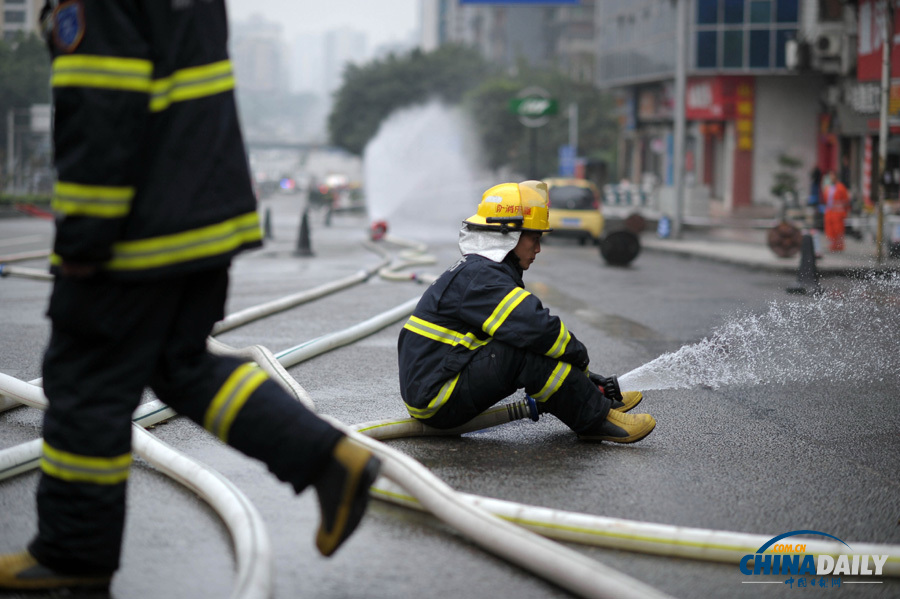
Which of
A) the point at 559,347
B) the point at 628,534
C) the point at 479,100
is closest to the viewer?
the point at 628,534

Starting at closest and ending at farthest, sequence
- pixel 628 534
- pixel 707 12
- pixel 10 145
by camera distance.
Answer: pixel 628 534, pixel 707 12, pixel 10 145

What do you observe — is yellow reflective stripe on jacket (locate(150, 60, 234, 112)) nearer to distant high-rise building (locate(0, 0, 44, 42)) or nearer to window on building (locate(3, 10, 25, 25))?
distant high-rise building (locate(0, 0, 44, 42))

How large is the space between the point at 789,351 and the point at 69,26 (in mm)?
6366

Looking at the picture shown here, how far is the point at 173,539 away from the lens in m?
3.53

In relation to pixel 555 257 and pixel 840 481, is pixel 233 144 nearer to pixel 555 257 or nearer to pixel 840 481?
pixel 840 481

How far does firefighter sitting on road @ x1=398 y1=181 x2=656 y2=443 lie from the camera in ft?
15.5

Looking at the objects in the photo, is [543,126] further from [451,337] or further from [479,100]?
[451,337]

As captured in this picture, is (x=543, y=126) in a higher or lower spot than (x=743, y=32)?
lower

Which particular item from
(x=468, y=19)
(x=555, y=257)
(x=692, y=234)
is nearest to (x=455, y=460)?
(x=555, y=257)

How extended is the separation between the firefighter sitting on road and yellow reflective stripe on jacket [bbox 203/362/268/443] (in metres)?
1.79

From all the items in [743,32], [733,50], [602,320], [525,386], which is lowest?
[602,320]

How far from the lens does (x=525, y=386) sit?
15.8 ft

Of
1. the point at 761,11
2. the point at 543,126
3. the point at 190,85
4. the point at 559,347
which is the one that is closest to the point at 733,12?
the point at 761,11

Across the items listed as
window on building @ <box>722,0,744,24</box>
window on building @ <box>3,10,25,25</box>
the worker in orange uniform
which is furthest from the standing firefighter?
window on building @ <box>3,10,25,25</box>
